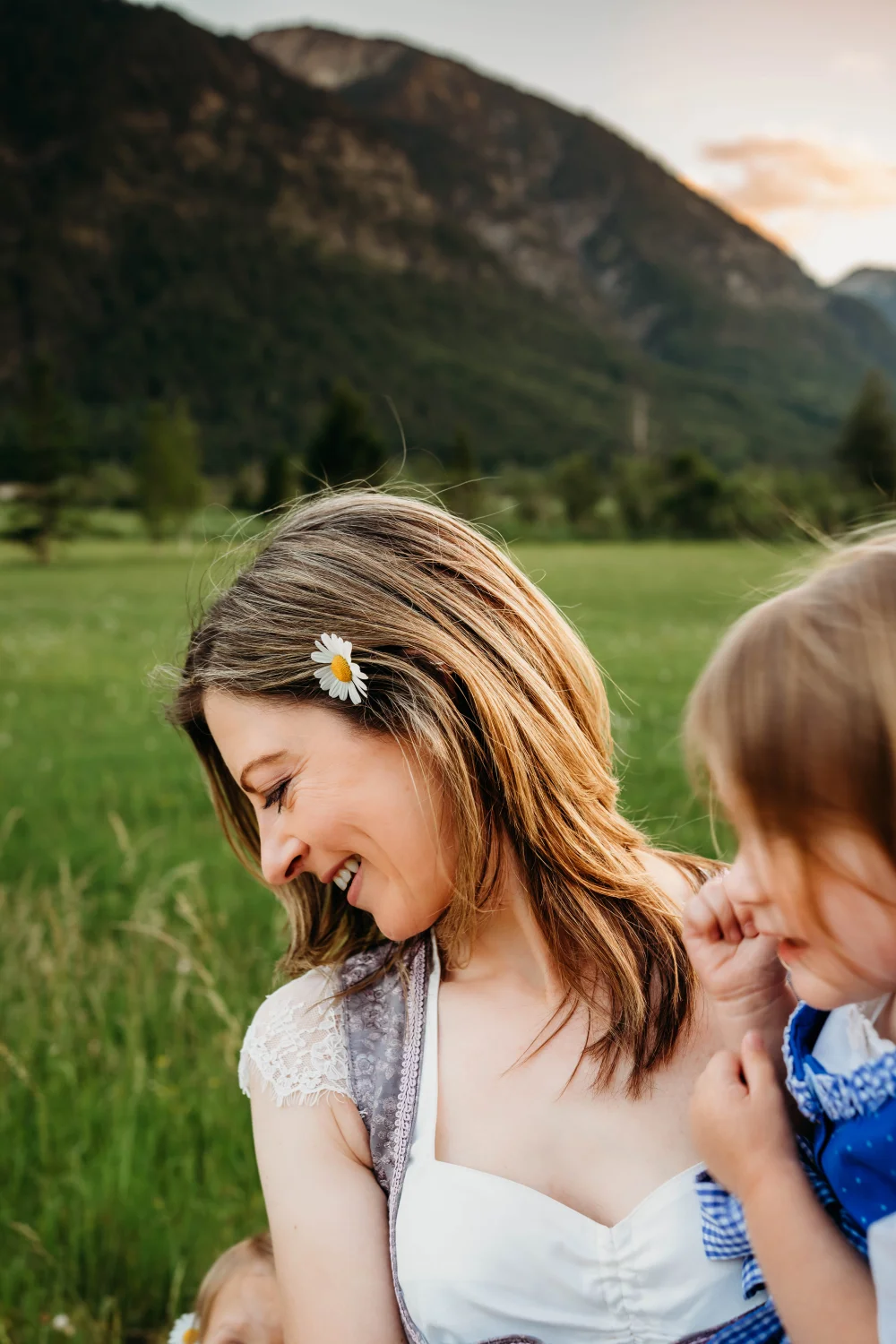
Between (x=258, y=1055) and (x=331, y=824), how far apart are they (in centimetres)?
38

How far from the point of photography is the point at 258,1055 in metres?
1.67

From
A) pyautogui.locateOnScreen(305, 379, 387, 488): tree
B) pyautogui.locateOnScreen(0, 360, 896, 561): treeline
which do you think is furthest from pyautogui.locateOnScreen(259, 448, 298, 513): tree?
pyautogui.locateOnScreen(305, 379, 387, 488): tree

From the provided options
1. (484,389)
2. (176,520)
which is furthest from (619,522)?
(484,389)

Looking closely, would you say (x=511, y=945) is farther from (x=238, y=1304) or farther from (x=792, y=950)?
(x=238, y=1304)

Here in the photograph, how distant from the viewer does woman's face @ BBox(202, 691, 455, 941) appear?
1641mm

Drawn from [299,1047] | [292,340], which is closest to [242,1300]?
[299,1047]

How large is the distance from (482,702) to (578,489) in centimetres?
5377

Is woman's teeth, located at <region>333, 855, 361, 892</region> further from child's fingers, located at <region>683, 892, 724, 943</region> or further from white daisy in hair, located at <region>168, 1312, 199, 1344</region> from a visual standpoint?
white daisy in hair, located at <region>168, 1312, 199, 1344</region>

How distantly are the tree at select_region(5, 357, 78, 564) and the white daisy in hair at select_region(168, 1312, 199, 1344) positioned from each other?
35232 millimetres

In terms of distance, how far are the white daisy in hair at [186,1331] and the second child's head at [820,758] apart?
1.63 m

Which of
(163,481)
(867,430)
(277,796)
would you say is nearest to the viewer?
(277,796)

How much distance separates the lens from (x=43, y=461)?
1527 inches

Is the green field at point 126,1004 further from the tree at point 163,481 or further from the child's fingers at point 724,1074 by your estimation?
the tree at point 163,481

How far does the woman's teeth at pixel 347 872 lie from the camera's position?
5.65 feet
